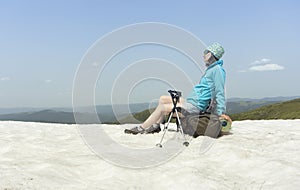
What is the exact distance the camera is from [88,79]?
904 cm

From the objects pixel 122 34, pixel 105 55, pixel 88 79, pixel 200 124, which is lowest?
pixel 200 124

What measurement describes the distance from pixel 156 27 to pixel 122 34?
1089mm

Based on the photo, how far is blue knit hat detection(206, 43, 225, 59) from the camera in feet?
29.2

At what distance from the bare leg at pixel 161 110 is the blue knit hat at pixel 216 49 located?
1.77 metres

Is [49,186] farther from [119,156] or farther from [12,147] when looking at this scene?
[12,147]

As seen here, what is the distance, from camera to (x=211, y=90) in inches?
348

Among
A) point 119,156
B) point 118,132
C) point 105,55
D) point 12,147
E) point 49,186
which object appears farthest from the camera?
point 118,132

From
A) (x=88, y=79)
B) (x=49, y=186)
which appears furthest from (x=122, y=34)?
(x=49, y=186)

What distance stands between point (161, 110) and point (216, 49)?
7.55 ft

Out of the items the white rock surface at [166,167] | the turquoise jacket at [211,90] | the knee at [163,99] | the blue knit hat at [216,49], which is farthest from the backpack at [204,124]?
the blue knit hat at [216,49]

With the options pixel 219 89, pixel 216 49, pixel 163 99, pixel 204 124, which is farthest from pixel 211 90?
pixel 163 99

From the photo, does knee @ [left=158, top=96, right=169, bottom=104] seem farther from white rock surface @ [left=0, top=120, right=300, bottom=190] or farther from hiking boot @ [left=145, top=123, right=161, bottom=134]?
white rock surface @ [left=0, top=120, right=300, bottom=190]

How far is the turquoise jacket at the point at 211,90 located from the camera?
337 inches

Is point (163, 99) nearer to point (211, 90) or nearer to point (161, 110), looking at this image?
point (161, 110)
